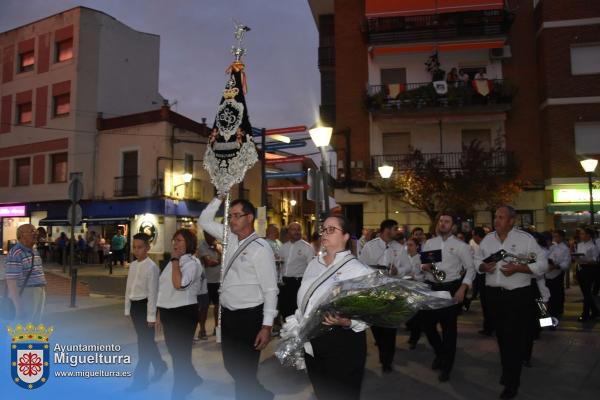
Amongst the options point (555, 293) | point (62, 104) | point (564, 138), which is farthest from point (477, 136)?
point (62, 104)

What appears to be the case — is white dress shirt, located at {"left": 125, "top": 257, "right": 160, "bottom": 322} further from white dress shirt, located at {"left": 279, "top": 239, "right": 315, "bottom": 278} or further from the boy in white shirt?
white dress shirt, located at {"left": 279, "top": 239, "right": 315, "bottom": 278}

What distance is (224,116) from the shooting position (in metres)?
6.88

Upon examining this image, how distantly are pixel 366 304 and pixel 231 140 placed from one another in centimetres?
414

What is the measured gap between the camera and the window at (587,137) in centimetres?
2139

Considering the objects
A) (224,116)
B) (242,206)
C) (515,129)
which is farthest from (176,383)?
(515,129)

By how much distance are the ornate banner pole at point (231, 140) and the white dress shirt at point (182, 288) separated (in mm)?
1259

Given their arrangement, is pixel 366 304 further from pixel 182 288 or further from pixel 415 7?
pixel 415 7

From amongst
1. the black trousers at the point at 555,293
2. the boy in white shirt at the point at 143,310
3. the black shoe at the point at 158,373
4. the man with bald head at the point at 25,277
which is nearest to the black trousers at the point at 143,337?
the boy in white shirt at the point at 143,310

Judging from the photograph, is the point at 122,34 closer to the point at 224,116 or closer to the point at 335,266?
the point at 224,116

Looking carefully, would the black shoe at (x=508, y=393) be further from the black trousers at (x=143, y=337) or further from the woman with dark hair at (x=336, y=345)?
the black trousers at (x=143, y=337)

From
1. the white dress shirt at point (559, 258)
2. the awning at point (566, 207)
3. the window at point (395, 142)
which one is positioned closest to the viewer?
the white dress shirt at point (559, 258)

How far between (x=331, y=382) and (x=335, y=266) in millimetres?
769

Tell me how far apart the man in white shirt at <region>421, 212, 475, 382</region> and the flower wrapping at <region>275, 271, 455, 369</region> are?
310 cm

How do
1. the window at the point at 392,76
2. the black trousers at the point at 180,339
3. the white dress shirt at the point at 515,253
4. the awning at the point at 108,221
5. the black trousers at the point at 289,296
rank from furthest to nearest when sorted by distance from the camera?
the awning at the point at 108,221, the window at the point at 392,76, the black trousers at the point at 289,296, the white dress shirt at the point at 515,253, the black trousers at the point at 180,339
